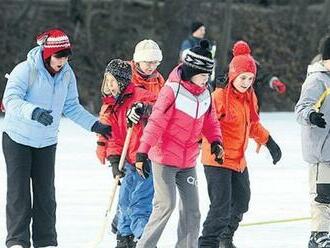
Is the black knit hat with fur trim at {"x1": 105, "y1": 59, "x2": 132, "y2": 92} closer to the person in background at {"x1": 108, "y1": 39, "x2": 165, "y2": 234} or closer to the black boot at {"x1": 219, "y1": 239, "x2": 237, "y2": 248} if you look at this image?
the person in background at {"x1": 108, "y1": 39, "x2": 165, "y2": 234}

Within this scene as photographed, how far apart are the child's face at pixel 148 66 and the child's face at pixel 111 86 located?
281 millimetres

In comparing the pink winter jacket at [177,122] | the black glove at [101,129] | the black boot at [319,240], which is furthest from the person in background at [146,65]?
the black boot at [319,240]

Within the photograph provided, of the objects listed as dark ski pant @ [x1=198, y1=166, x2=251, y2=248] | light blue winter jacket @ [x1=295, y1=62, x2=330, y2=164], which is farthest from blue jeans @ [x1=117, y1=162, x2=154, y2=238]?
light blue winter jacket @ [x1=295, y1=62, x2=330, y2=164]

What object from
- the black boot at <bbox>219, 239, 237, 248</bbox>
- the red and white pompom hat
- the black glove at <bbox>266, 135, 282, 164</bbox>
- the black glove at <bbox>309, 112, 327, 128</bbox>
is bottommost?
the black boot at <bbox>219, 239, 237, 248</bbox>

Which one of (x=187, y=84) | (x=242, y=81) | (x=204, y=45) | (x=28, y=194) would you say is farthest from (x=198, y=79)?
(x=28, y=194)

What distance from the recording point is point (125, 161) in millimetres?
7715

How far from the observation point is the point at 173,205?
6.92m

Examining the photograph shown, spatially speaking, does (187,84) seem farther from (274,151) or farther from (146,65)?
(274,151)

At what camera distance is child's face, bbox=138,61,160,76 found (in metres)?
7.89

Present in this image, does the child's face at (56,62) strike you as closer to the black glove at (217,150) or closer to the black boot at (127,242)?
the black glove at (217,150)

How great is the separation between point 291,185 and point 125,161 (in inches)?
162

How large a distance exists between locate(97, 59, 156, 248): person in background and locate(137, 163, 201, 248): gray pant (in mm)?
631

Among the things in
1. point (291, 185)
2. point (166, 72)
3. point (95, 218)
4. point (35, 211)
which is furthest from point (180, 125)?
point (166, 72)

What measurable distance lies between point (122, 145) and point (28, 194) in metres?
0.84
